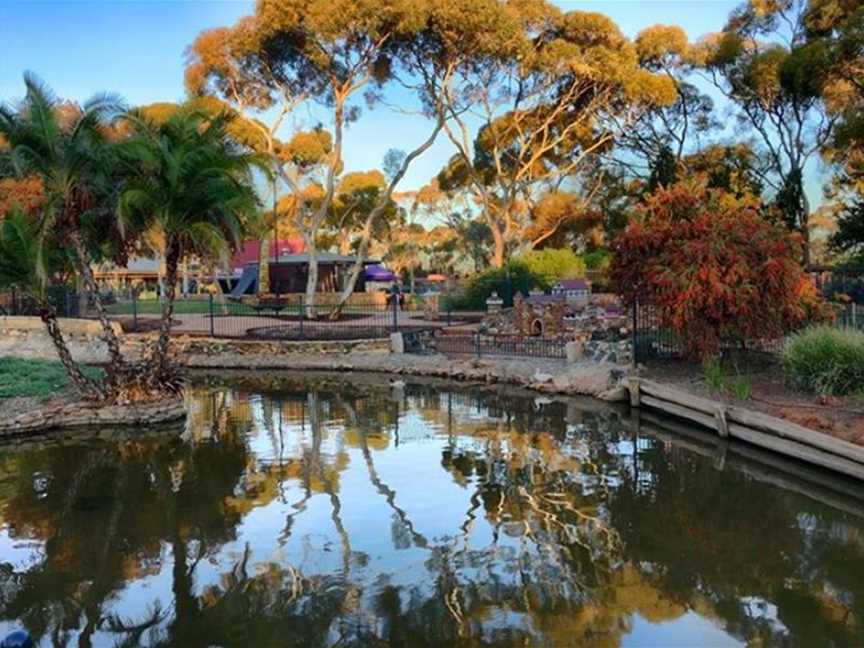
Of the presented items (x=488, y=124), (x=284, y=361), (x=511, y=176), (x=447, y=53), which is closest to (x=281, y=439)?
(x=284, y=361)

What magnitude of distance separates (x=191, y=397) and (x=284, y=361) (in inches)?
190

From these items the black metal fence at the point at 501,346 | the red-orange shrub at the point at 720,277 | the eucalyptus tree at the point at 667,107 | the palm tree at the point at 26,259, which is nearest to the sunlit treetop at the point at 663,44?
the eucalyptus tree at the point at 667,107

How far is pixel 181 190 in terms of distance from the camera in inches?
496

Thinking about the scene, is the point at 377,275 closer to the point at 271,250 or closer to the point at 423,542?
the point at 271,250

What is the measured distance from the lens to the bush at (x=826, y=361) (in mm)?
11125

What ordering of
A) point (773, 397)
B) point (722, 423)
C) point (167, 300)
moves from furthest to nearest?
point (167, 300) → point (773, 397) → point (722, 423)

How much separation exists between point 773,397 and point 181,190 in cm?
962

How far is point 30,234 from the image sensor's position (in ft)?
40.8

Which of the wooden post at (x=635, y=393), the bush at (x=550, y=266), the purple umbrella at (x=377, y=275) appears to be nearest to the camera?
the wooden post at (x=635, y=393)

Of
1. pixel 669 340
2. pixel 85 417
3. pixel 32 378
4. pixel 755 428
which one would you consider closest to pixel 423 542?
pixel 755 428

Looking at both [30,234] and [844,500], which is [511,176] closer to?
[30,234]

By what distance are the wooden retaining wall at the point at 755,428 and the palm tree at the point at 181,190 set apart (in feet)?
24.5

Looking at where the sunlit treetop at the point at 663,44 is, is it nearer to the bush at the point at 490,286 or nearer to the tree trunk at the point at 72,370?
the bush at the point at 490,286

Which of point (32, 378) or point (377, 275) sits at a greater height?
point (377, 275)
